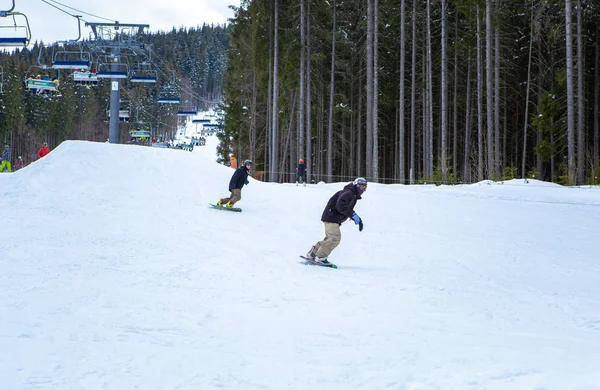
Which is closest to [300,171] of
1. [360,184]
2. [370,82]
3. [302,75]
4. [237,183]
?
[370,82]

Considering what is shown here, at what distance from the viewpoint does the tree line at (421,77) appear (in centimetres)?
2725

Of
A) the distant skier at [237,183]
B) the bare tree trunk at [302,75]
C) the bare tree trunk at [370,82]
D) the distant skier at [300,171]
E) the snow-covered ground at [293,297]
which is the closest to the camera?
the snow-covered ground at [293,297]

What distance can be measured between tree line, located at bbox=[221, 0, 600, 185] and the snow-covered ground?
37.8 feet

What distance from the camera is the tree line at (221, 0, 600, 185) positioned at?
2725 centimetres

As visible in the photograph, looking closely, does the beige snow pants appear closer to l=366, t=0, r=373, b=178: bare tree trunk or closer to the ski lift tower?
l=366, t=0, r=373, b=178: bare tree trunk

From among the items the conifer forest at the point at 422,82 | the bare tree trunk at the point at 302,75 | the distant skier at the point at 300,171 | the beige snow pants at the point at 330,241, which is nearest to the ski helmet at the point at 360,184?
the beige snow pants at the point at 330,241

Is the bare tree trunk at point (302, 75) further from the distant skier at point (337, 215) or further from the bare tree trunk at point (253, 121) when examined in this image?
the distant skier at point (337, 215)

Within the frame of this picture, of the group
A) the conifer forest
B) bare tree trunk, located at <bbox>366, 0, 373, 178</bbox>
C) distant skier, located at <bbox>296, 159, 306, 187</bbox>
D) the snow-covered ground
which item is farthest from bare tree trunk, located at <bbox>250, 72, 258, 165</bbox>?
the snow-covered ground

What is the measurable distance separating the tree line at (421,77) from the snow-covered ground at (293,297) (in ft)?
37.8

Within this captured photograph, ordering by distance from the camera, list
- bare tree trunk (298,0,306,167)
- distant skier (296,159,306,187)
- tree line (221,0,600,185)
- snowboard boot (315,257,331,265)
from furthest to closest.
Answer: bare tree trunk (298,0,306,167), distant skier (296,159,306,187), tree line (221,0,600,185), snowboard boot (315,257,331,265)

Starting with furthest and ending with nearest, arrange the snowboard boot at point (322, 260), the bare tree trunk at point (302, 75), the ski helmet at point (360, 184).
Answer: the bare tree trunk at point (302, 75) → the snowboard boot at point (322, 260) → the ski helmet at point (360, 184)

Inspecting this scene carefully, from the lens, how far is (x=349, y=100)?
136 ft

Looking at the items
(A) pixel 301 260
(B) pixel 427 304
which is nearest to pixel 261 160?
(A) pixel 301 260

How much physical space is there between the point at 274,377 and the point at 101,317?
2.51 metres
